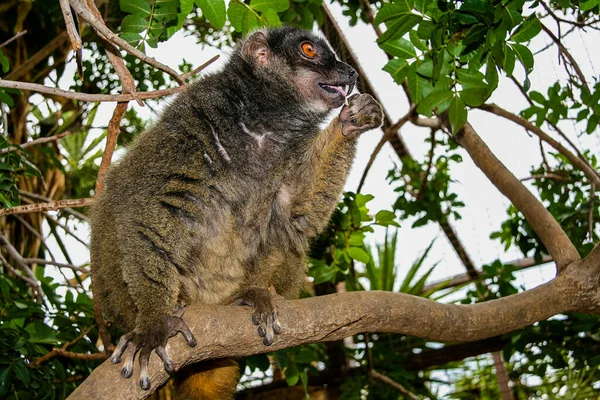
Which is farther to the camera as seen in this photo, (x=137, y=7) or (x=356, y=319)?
(x=137, y=7)

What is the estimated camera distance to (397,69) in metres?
2.91

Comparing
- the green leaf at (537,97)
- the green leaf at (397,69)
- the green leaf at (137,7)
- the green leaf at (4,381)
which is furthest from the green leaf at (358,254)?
the green leaf at (4,381)

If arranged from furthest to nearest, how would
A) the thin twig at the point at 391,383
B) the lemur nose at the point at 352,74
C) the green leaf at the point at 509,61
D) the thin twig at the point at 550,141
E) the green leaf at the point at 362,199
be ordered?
the thin twig at the point at 391,383 → the green leaf at the point at 362,199 → the thin twig at the point at 550,141 → the lemur nose at the point at 352,74 → the green leaf at the point at 509,61

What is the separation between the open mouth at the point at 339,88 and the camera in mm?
3195

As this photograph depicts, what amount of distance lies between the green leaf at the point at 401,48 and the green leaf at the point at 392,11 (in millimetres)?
234

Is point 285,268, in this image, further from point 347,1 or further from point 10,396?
point 347,1

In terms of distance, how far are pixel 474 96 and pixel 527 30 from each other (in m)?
0.34

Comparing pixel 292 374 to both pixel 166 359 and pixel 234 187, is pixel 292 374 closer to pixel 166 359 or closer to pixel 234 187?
pixel 234 187

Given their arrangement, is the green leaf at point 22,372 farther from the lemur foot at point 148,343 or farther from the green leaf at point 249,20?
the green leaf at point 249,20

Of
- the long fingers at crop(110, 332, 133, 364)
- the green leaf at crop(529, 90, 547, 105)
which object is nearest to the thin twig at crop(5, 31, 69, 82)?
the long fingers at crop(110, 332, 133, 364)

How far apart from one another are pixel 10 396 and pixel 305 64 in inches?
87.5

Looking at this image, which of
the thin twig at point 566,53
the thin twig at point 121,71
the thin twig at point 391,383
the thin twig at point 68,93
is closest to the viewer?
the thin twig at point 68,93

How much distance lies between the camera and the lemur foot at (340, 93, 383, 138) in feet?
9.55

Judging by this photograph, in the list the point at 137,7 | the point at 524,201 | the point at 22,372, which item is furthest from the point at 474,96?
the point at 22,372
